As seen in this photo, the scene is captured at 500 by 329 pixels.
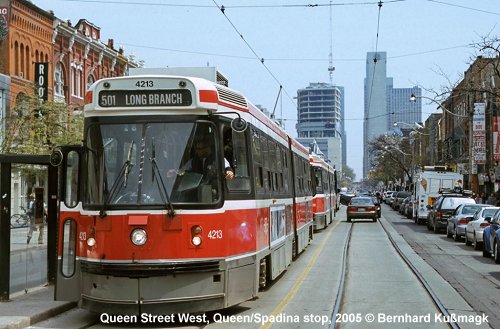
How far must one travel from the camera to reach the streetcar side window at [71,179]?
9547mm

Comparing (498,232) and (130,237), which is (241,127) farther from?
(498,232)

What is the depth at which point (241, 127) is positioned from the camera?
903 centimetres

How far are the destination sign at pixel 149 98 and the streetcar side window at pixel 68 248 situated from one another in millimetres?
1731

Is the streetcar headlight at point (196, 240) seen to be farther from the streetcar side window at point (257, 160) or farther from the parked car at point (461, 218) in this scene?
the parked car at point (461, 218)

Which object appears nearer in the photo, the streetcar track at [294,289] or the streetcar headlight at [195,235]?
the streetcar headlight at [195,235]

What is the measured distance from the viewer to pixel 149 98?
9344mm

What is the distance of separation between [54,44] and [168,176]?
37.8m

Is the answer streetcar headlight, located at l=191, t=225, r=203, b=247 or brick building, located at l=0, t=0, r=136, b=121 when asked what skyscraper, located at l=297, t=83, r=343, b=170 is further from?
streetcar headlight, located at l=191, t=225, r=203, b=247

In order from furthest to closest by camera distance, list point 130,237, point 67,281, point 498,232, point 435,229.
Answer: point 435,229 < point 498,232 < point 67,281 < point 130,237

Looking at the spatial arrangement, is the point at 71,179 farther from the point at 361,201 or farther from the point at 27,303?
the point at 361,201

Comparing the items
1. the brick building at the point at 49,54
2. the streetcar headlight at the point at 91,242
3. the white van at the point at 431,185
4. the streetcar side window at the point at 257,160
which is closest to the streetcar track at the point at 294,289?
the streetcar side window at the point at 257,160

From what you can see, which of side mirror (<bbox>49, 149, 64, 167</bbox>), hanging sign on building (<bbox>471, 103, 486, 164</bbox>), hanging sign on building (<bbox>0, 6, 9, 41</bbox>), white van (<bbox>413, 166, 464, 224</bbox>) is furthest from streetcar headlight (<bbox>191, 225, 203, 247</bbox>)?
hanging sign on building (<bbox>471, 103, 486, 164</bbox>)

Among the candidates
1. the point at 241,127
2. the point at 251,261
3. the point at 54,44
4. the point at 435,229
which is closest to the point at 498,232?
the point at 251,261

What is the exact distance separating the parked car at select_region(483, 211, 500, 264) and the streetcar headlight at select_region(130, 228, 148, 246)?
1208 cm
